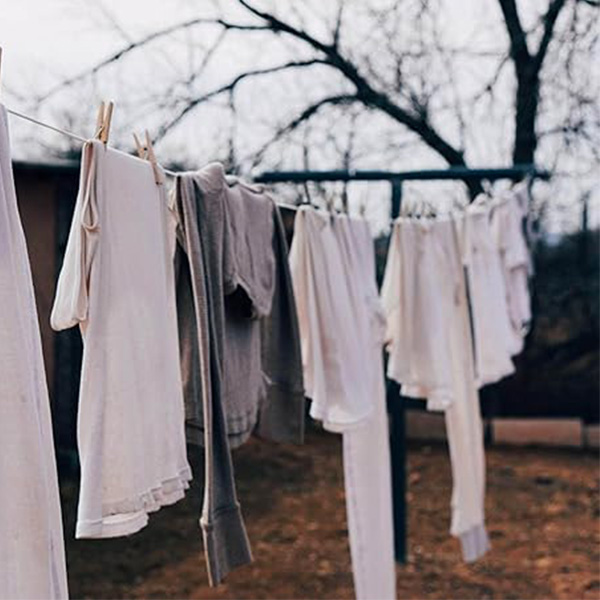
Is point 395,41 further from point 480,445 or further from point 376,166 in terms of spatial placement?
point 480,445

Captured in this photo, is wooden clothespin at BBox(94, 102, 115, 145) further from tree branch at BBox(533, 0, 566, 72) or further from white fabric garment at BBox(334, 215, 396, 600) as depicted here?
tree branch at BBox(533, 0, 566, 72)

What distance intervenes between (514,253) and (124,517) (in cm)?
238

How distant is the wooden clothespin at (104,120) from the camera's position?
4.21 feet

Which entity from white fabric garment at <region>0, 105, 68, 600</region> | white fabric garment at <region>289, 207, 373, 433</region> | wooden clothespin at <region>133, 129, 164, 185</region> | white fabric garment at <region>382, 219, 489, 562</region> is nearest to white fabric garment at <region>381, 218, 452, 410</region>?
white fabric garment at <region>382, 219, 489, 562</region>

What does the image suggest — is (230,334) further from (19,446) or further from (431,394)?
(431,394)

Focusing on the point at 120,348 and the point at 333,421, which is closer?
the point at 120,348

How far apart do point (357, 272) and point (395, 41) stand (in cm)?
204

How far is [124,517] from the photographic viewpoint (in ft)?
4.00

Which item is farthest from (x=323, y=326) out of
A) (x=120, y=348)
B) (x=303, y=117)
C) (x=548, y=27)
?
(x=548, y=27)

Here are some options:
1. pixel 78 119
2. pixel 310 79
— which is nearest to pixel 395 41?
pixel 310 79

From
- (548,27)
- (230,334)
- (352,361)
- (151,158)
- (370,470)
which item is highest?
(548,27)

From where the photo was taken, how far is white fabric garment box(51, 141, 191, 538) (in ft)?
3.98

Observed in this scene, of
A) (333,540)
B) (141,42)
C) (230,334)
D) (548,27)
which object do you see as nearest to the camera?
(230,334)

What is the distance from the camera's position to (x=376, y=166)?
4227 millimetres
